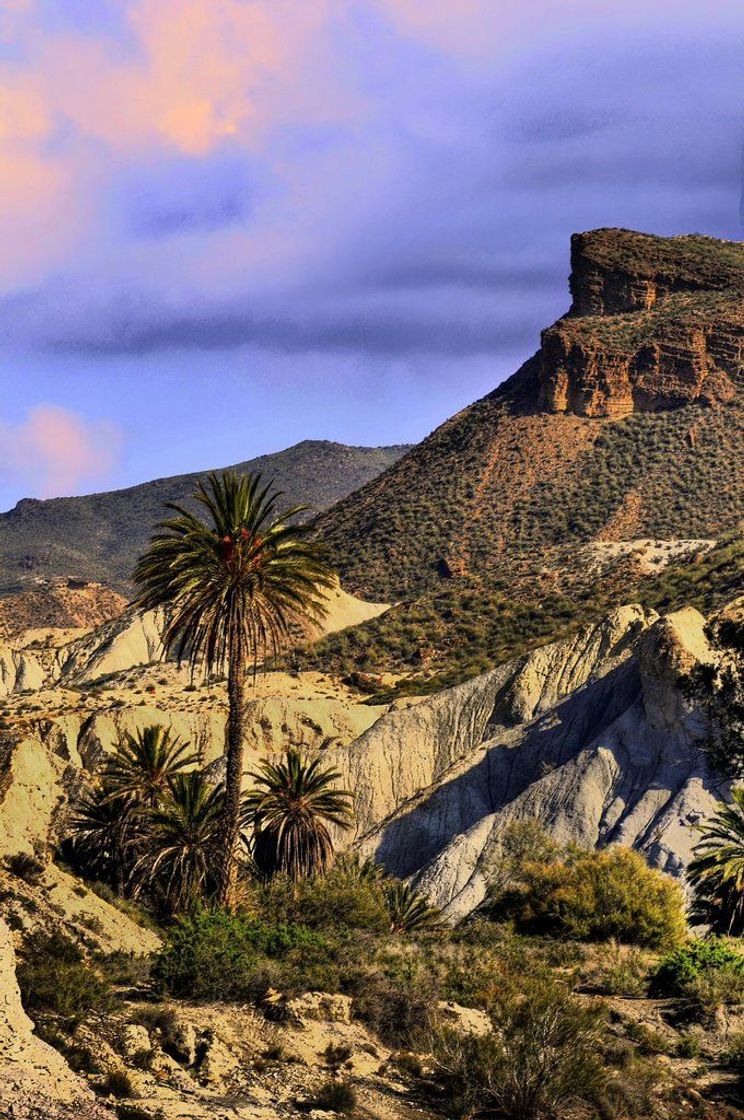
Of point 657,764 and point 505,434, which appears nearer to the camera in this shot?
point 657,764

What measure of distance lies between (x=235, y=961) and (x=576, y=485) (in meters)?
103

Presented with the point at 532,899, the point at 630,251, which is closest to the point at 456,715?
the point at 532,899

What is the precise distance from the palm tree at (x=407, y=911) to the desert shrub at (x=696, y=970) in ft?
37.2

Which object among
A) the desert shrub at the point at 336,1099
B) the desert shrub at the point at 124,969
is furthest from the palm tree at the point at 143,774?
the desert shrub at the point at 336,1099

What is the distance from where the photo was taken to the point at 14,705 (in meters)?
76.6

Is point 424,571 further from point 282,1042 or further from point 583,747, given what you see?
point 282,1042

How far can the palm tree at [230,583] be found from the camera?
3256 centimetres

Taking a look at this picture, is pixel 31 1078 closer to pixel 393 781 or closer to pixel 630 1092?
pixel 630 1092

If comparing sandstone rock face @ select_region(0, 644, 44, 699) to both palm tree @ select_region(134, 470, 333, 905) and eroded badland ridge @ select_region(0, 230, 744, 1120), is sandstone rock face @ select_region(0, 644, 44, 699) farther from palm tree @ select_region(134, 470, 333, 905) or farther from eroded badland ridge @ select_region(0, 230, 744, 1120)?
palm tree @ select_region(134, 470, 333, 905)

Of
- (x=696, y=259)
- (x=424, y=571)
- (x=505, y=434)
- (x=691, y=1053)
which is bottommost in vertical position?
(x=691, y=1053)

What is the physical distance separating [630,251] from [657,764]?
99815 mm

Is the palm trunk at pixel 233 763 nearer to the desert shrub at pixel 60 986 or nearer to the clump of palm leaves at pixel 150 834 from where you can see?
the clump of palm leaves at pixel 150 834

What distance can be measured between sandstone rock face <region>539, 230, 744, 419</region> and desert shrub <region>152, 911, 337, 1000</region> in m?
111

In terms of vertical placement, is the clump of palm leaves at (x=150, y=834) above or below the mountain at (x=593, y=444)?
below
